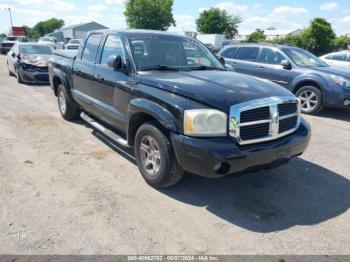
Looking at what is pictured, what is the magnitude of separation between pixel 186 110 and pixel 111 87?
5.75 feet

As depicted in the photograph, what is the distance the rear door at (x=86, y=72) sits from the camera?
211 inches

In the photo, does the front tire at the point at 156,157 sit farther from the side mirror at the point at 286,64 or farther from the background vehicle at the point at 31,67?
the background vehicle at the point at 31,67

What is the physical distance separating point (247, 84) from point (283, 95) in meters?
0.44

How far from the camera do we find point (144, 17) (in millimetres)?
53531

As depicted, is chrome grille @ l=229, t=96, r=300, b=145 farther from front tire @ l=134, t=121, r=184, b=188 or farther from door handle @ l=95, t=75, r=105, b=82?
door handle @ l=95, t=75, r=105, b=82

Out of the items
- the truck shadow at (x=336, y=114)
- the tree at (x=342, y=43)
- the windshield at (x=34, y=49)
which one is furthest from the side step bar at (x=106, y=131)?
the tree at (x=342, y=43)

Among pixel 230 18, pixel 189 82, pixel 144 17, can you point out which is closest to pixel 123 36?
pixel 189 82

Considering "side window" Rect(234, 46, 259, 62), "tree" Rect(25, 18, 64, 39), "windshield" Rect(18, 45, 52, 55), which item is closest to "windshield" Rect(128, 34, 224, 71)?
"side window" Rect(234, 46, 259, 62)

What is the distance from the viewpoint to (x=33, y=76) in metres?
11.5

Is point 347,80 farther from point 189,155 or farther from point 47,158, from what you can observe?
point 47,158

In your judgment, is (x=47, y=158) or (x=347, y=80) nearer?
(x=47, y=158)

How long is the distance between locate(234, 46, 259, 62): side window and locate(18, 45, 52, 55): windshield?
24.2 feet

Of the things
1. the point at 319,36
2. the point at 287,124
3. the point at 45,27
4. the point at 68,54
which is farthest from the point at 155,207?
the point at 45,27

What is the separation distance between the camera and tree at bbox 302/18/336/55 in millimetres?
35875
